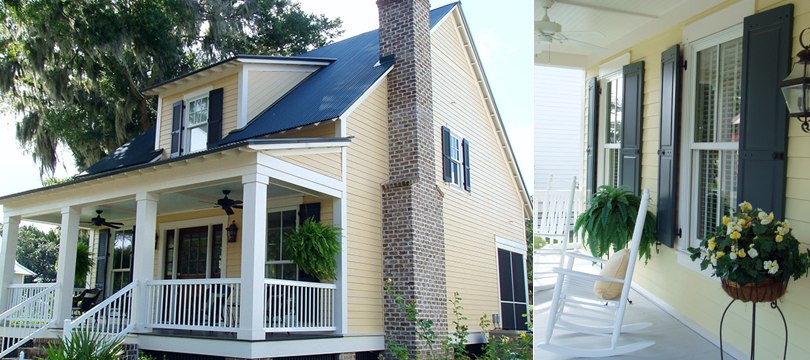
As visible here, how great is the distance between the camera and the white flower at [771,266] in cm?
164

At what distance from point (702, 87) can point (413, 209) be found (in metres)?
5.30

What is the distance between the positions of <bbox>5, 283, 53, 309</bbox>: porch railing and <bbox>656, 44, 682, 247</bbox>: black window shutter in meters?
7.48

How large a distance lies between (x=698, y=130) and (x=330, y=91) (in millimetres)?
5844

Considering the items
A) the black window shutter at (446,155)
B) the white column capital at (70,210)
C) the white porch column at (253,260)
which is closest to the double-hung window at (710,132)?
the white porch column at (253,260)

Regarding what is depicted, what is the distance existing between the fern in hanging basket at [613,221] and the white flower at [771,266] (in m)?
0.30


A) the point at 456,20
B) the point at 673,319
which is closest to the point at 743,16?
the point at 673,319

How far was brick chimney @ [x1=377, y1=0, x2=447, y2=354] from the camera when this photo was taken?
22.8ft

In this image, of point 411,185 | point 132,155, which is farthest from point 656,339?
point 132,155

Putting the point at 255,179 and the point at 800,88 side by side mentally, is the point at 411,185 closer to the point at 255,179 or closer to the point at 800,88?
the point at 255,179

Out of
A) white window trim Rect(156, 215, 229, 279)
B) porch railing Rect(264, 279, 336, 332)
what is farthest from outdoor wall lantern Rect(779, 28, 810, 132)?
white window trim Rect(156, 215, 229, 279)

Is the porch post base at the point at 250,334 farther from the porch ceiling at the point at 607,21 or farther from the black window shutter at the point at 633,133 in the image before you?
the black window shutter at the point at 633,133

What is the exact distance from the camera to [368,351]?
6758 millimetres

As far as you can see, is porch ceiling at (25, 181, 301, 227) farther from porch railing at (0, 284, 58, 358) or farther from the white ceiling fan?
the white ceiling fan

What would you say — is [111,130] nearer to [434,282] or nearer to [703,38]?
[434,282]
